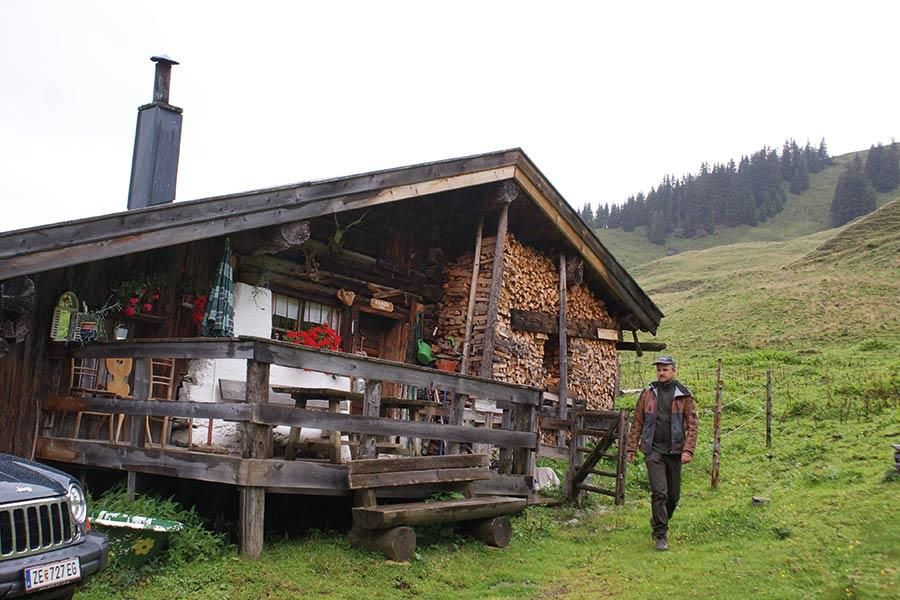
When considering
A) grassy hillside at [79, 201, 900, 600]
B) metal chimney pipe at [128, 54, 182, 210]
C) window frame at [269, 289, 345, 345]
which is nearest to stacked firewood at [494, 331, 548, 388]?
grassy hillside at [79, 201, 900, 600]

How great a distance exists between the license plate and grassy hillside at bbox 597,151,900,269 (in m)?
91.7

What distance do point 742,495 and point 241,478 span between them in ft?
23.5

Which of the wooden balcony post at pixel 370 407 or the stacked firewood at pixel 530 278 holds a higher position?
the stacked firewood at pixel 530 278

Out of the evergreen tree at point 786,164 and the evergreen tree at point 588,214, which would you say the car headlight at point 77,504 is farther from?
the evergreen tree at point 786,164

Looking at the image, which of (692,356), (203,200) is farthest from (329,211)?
(692,356)

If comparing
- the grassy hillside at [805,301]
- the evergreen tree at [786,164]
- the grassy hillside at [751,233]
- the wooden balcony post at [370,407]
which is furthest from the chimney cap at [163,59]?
the evergreen tree at [786,164]

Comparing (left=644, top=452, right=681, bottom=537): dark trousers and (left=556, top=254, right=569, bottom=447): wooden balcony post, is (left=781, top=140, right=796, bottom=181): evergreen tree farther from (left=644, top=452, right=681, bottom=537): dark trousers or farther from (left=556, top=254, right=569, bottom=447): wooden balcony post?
(left=644, top=452, right=681, bottom=537): dark trousers

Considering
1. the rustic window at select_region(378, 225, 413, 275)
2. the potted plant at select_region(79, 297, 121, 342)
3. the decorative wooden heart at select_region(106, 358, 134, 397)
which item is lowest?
the decorative wooden heart at select_region(106, 358, 134, 397)

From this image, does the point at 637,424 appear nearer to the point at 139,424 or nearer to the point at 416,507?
the point at 416,507

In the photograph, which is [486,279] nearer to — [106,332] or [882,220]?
[106,332]

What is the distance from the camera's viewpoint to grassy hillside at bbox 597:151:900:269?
10238cm

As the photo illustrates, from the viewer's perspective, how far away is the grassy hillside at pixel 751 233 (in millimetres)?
102375

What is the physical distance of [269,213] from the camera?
30.3 ft

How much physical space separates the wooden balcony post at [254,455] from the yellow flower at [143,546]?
768 mm
